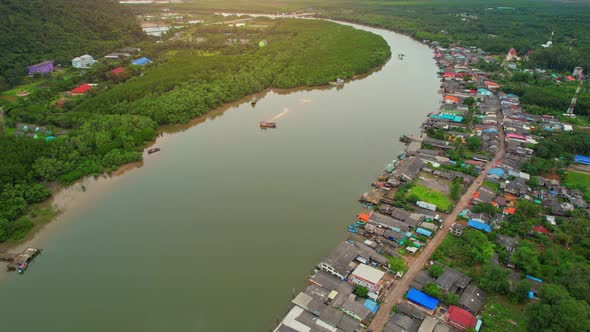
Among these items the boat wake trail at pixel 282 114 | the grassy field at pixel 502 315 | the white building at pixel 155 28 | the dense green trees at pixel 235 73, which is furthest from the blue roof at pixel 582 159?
the white building at pixel 155 28

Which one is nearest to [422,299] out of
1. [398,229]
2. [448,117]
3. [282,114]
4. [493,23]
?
[398,229]

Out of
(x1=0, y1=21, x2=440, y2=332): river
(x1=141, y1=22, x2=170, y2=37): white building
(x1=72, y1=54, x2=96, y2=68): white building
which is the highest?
(x1=141, y1=22, x2=170, y2=37): white building

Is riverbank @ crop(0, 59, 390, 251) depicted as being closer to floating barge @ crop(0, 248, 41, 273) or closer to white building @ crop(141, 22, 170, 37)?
floating barge @ crop(0, 248, 41, 273)

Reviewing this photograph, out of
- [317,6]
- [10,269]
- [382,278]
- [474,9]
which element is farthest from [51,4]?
[474,9]

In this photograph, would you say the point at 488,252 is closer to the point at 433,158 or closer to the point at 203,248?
the point at 433,158

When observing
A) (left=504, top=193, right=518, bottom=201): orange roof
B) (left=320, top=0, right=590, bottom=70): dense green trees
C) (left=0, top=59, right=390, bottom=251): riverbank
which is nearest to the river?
(left=0, top=59, right=390, bottom=251): riverbank

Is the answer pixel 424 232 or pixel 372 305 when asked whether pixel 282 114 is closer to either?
pixel 424 232

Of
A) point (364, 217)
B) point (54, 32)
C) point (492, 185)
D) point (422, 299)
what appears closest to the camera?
point (422, 299)
